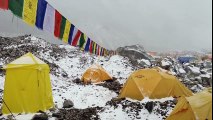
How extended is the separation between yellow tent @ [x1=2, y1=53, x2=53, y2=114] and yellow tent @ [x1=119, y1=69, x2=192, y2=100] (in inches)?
214

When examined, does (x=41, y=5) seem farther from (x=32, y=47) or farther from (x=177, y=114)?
(x=32, y=47)

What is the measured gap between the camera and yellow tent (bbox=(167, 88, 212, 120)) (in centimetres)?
1100

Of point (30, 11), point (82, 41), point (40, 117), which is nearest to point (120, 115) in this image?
point (40, 117)

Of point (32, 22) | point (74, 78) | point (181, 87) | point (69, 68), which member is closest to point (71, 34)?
point (32, 22)

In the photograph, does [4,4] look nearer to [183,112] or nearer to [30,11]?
[30,11]

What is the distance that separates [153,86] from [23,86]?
22.6 ft

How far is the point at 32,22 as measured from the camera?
11.0m

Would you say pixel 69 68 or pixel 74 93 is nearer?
pixel 74 93

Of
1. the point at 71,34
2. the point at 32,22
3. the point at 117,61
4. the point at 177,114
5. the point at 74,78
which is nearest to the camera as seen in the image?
the point at 32,22

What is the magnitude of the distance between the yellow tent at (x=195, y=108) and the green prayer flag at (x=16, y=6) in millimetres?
6922

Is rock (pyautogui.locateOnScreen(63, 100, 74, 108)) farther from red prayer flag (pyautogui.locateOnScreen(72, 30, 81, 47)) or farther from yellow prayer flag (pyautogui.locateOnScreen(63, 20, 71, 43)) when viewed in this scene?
red prayer flag (pyautogui.locateOnScreen(72, 30, 81, 47))

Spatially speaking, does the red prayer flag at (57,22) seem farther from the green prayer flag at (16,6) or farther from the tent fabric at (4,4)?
the tent fabric at (4,4)

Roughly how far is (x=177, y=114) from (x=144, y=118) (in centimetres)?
186

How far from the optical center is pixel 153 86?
1631 centimetres
